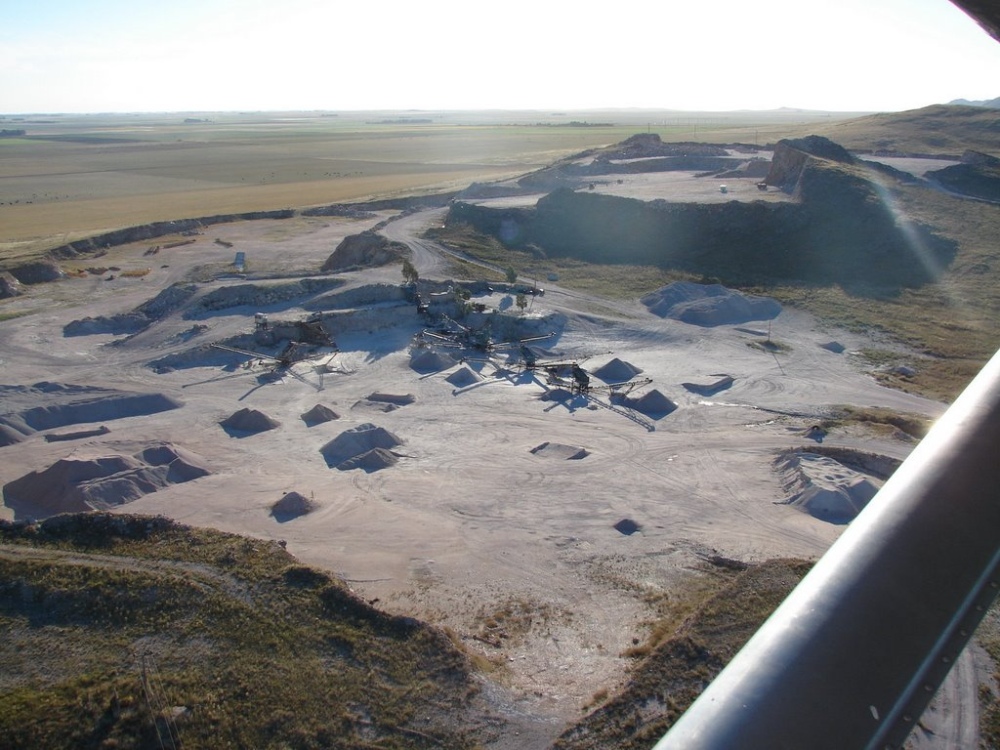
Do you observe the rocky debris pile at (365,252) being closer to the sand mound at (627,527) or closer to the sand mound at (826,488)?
the sand mound at (627,527)

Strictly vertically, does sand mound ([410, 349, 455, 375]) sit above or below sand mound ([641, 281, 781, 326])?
below

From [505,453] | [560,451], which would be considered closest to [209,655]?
[505,453]

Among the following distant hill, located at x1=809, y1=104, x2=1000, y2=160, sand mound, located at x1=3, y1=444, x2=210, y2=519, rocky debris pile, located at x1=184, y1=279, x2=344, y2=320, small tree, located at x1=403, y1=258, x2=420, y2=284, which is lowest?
sand mound, located at x1=3, y1=444, x2=210, y2=519

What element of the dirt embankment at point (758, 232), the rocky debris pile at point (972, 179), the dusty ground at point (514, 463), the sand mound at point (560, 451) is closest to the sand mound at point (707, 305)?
the dusty ground at point (514, 463)


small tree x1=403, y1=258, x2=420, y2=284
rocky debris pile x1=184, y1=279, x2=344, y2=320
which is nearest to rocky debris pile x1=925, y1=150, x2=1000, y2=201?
small tree x1=403, y1=258, x2=420, y2=284

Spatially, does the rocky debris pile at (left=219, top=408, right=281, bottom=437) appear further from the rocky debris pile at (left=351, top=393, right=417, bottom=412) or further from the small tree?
the small tree

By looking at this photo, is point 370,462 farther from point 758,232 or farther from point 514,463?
point 758,232

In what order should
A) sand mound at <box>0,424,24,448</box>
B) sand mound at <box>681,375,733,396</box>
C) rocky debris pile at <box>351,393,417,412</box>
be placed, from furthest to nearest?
sand mound at <box>681,375,733,396</box>
rocky debris pile at <box>351,393,417,412</box>
sand mound at <box>0,424,24,448</box>
